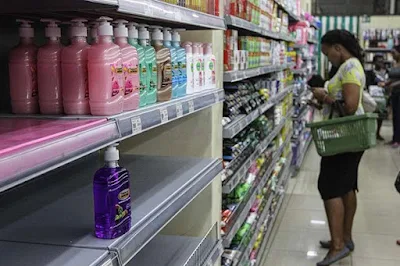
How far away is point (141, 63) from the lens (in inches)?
64.4

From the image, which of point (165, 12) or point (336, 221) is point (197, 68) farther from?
point (336, 221)

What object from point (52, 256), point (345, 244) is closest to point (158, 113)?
point (52, 256)

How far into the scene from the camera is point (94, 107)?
1.39 metres

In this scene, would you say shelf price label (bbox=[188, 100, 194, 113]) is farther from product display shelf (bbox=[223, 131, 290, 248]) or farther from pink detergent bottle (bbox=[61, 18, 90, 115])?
product display shelf (bbox=[223, 131, 290, 248])

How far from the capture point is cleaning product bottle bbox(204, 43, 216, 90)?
2.40 metres

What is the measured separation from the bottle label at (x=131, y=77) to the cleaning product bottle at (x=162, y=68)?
9.8 inches

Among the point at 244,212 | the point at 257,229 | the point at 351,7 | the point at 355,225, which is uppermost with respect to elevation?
the point at 351,7

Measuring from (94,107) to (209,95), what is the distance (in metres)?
0.97

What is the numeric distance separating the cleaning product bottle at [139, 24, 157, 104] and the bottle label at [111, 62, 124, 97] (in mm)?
257

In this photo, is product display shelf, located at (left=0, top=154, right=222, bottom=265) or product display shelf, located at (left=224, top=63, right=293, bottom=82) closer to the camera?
product display shelf, located at (left=0, top=154, right=222, bottom=265)

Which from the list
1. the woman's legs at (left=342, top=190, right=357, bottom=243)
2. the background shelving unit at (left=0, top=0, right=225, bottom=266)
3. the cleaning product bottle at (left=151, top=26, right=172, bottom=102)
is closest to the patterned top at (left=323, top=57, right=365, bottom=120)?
the woman's legs at (left=342, top=190, right=357, bottom=243)

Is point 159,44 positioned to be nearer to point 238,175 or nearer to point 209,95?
point 209,95

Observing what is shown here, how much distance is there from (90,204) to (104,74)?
522 mm

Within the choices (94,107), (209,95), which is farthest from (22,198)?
(209,95)
